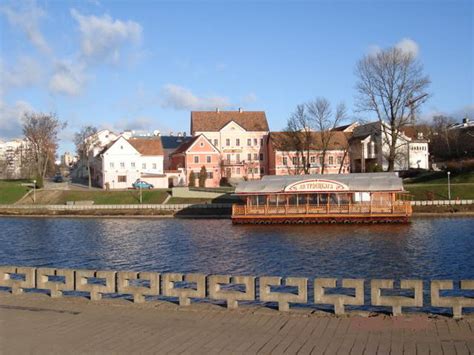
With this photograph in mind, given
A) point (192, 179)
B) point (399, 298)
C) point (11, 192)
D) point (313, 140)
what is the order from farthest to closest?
point (313, 140)
point (192, 179)
point (11, 192)
point (399, 298)

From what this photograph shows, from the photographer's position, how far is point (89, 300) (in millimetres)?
16641

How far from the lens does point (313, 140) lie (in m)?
101

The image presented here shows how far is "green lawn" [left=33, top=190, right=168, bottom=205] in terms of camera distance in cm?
7912

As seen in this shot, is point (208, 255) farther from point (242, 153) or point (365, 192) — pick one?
point (242, 153)

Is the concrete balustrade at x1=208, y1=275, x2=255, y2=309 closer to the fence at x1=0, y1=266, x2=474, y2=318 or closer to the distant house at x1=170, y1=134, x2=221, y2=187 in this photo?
the fence at x1=0, y1=266, x2=474, y2=318

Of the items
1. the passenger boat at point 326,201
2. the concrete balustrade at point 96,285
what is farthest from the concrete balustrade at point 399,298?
the passenger boat at point 326,201

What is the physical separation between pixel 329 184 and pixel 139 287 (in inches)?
1712

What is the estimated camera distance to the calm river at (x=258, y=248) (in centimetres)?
3122

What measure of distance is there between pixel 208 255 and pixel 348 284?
23510mm

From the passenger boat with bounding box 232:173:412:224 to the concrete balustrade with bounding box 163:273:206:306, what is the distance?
42313 mm

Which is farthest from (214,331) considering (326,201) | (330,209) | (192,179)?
(192,179)

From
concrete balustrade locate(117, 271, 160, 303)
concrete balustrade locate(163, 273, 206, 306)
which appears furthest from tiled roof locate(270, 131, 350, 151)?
concrete balustrade locate(163, 273, 206, 306)

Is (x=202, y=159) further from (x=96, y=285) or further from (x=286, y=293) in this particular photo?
(x=286, y=293)

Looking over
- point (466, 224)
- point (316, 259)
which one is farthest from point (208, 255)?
point (466, 224)
